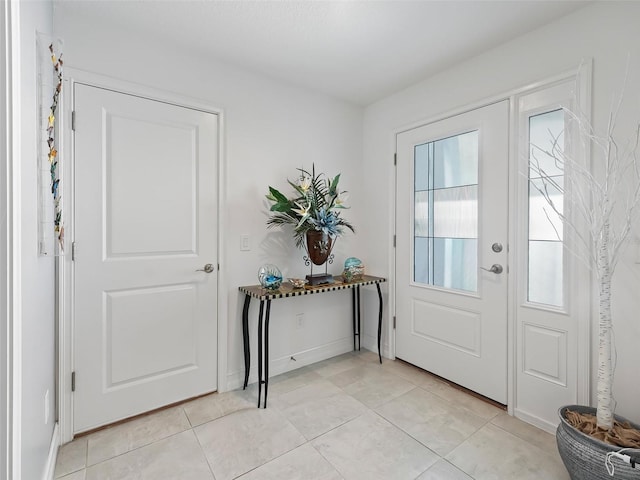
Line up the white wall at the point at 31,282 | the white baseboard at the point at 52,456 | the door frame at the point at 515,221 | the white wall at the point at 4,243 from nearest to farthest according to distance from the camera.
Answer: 1. the white wall at the point at 4,243
2. the white wall at the point at 31,282
3. the white baseboard at the point at 52,456
4. the door frame at the point at 515,221

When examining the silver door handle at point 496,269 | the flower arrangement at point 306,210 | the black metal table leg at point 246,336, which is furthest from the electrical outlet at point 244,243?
the silver door handle at point 496,269

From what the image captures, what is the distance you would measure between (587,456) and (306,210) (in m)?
2.00

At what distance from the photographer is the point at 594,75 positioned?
1764 millimetres

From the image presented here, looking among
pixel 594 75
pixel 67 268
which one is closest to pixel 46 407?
pixel 67 268

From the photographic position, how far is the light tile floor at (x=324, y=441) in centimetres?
162

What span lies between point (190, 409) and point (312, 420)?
0.84 m

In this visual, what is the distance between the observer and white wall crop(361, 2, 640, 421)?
1.65m

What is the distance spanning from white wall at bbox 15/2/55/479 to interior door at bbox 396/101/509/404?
96.3 inches

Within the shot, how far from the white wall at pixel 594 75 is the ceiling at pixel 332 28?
0.09m

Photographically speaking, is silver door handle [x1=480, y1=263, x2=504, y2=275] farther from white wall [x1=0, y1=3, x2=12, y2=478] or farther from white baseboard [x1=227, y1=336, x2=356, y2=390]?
white wall [x1=0, y1=3, x2=12, y2=478]

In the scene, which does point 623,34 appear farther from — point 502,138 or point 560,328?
point 560,328

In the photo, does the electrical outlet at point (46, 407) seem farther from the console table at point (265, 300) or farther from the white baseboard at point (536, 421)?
the white baseboard at point (536, 421)

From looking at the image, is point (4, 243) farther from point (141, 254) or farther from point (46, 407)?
point (141, 254)

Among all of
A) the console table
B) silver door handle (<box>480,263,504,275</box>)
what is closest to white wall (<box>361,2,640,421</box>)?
silver door handle (<box>480,263,504,275</box>)
